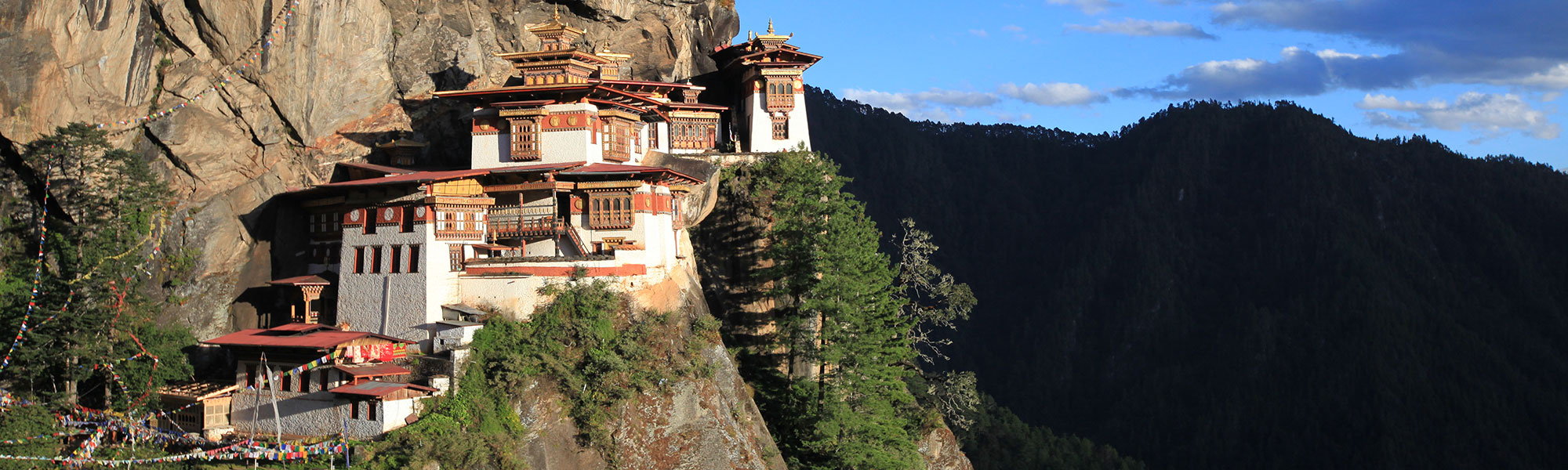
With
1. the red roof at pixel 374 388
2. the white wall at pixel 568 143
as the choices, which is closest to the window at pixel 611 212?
the white wall at pixel 568 143

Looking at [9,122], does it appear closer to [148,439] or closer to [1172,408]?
[148,439]

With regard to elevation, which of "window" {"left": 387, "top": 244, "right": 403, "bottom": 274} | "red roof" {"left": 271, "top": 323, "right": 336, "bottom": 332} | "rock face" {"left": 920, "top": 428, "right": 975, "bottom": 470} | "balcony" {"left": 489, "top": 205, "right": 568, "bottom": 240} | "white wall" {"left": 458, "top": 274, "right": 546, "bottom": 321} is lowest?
"rock face" {"left": 920, "top": 428, "right": 975, "bottom": 470}

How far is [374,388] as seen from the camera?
40.6 meters

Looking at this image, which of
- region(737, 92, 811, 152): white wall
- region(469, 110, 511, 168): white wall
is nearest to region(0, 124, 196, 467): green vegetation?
region(469, 110, 511, 168): white wall

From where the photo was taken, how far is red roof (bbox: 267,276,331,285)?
46.7 m

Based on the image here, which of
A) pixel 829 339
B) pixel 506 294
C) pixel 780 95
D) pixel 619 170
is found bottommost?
pixel 829 339

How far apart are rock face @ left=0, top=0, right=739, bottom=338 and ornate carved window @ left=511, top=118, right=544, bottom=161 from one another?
6321 millimetres

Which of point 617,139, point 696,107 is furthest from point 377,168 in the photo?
point 696,107

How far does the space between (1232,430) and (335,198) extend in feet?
390

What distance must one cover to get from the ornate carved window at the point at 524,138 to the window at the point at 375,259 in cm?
791

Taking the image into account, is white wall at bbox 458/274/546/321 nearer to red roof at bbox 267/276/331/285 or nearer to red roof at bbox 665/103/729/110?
red roof at bbox 267/276/331/285

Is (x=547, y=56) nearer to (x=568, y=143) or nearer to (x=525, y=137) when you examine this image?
(x=525, y=137)

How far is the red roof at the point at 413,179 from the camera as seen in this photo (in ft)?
147

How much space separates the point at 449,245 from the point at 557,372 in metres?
7.13
